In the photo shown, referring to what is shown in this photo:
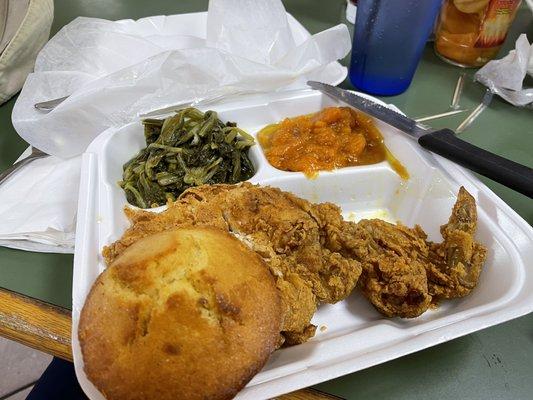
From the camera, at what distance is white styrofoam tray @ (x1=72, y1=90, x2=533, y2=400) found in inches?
42.8

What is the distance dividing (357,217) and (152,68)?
107 cm

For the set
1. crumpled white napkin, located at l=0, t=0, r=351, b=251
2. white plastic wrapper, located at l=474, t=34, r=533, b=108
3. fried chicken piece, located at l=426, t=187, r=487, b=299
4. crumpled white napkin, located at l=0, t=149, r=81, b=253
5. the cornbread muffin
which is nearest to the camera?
the cornbread muffin

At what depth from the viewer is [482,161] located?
1.43m

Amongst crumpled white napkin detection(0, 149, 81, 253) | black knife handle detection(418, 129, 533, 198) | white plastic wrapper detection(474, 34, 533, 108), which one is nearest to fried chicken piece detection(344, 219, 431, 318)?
black knife handle detection(418, 129, 533, 198)

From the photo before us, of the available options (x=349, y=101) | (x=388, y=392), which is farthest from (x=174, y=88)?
(x=388, y=392)

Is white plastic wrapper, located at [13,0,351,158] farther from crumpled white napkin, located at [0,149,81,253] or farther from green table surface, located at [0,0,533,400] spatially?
green table surface, located at [0,0,533,400]

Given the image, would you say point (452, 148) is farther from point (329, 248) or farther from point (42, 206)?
point (42, 206)

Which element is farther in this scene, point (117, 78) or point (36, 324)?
point (117, 78)

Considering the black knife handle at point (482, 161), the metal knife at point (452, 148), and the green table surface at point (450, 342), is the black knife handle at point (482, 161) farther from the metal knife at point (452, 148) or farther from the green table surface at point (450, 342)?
the green table surface at point (450, 342)

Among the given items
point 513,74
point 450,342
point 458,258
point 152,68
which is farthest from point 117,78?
point 513,74

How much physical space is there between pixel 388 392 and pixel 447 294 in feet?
1.13

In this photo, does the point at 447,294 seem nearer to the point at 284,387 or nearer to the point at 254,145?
the point at 284,387

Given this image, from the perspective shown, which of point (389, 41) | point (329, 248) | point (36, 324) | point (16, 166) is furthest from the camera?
point (389, 41)

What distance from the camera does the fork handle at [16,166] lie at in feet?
5.56
